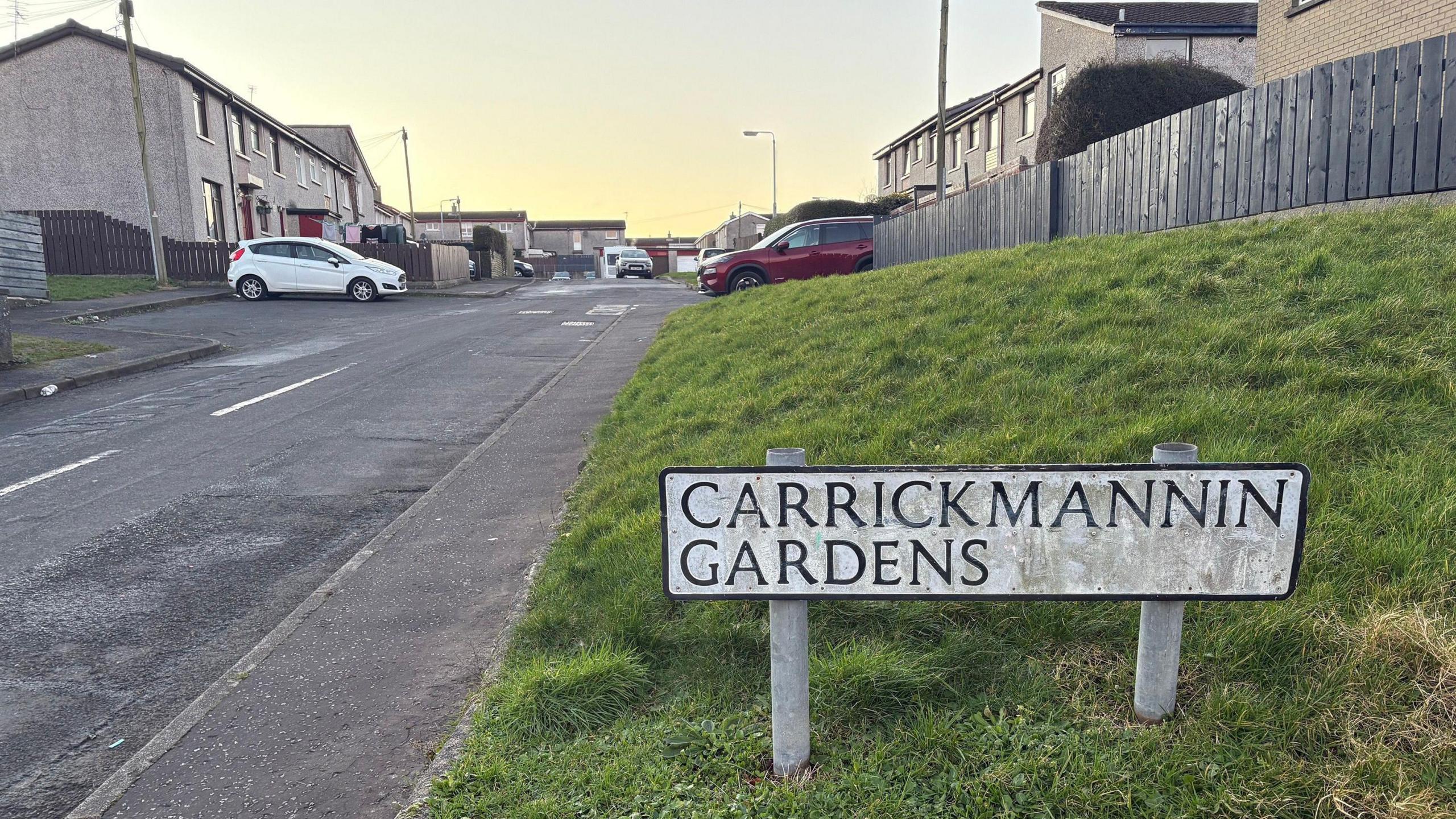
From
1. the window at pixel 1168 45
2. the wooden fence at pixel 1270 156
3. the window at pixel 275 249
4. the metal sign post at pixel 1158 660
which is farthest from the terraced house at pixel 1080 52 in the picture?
the metal sign post at pixel 1158 660

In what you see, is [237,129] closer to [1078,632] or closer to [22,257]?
[22,257]

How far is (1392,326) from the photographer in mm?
4801

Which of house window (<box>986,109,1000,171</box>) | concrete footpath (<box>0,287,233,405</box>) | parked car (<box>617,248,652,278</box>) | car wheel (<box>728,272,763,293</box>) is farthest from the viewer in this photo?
parked car (<box>617,248,652,278</box>)

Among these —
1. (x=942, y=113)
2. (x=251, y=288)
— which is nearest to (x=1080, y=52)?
(x=942, y=113)

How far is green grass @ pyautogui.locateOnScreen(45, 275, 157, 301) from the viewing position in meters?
22.3

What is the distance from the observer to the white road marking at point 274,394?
949 cm

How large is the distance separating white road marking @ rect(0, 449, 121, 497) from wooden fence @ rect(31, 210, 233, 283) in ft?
78.8

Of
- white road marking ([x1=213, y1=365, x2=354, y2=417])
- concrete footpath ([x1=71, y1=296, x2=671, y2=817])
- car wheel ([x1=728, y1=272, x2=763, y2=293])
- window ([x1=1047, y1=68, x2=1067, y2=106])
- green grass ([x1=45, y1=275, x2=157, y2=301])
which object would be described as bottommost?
concrete footpath ([x1=71, y1=296, x2=671, y2=817])

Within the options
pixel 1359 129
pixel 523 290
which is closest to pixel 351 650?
pixel 1359 129

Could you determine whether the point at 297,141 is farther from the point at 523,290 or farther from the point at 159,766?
the point at 159,766

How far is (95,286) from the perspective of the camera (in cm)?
2470

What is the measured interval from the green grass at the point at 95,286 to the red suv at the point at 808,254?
53.8ft

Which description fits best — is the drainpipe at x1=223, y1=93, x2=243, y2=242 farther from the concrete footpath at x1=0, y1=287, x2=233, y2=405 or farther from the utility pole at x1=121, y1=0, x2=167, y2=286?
the concrete footpath at x1=0, y1=287, x2=233, y2=405

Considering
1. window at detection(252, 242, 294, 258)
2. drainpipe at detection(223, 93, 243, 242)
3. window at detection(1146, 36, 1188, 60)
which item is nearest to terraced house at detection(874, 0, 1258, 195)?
window at detection(1146, 36, 1188, 60)
